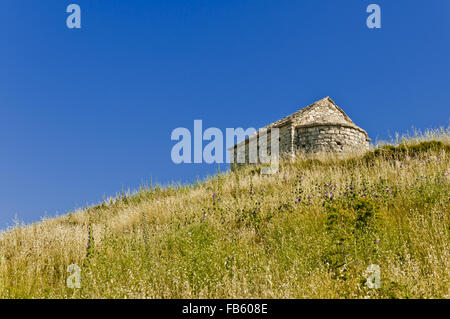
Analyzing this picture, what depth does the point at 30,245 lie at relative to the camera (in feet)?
23.8

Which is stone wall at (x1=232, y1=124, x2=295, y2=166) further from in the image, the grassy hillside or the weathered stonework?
A: the grassy hillside

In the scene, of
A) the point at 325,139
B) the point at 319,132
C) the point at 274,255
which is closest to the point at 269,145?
the point at 319,132

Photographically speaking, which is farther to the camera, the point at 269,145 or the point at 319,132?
the point at 269,145

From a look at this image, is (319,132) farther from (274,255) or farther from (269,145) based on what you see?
(274,255)

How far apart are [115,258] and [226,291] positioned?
110 inches

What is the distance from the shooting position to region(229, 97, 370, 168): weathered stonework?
62.3 feet

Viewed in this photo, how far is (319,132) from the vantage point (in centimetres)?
1903

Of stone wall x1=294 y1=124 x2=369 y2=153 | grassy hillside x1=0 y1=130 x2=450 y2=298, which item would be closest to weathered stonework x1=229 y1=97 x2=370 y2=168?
stone wall x1=294 y1=124 x2=369 y2=153

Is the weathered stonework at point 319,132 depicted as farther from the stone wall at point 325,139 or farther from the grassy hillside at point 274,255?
the grassy hillside at point 274,255

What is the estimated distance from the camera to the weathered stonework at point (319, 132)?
18984 mm

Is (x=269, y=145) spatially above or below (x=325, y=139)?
above

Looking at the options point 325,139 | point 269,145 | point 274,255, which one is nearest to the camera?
point 274,255

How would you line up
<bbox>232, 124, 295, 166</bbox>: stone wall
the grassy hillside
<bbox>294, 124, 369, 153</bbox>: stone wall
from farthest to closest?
<bbox>232, 124, 295, 166</bbox>: stone wall → <bbox>294, 124, 369, 153</bbox>: stone wall → the grassy hillside
